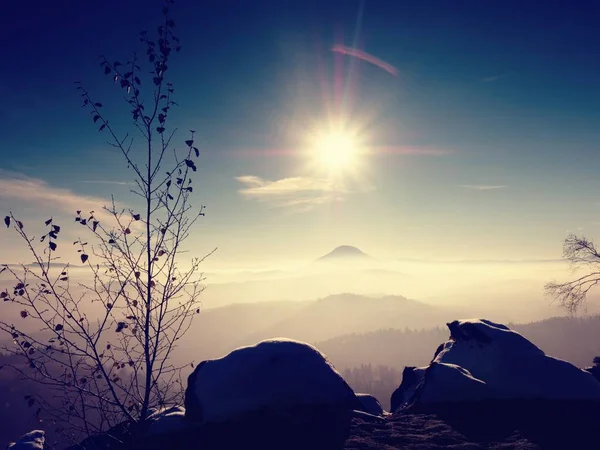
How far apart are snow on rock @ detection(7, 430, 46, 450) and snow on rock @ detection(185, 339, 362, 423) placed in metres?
6.28

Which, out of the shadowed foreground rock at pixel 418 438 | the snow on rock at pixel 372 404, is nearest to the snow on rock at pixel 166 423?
the shadowed foreground rock at pixel 418 438

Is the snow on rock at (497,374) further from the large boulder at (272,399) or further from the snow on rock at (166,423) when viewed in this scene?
the snow on rock at (166,423)

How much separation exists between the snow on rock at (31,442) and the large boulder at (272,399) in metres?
6.32

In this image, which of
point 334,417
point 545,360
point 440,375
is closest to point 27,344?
point 334,417

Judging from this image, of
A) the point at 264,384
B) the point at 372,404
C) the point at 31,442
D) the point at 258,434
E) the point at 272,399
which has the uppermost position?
the point at 264,384

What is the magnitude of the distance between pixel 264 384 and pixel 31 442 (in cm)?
938

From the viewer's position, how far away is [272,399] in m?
11.5

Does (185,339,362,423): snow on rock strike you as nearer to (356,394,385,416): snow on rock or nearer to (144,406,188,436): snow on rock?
(144,406,188,436): snow on rock

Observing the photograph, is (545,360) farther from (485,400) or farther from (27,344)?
(27,344)

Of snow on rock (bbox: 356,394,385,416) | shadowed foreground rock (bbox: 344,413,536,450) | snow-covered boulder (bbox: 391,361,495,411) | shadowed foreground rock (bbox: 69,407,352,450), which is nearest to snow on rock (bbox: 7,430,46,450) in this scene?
shadowed foreground rock (bbox: 69,407,352,450)

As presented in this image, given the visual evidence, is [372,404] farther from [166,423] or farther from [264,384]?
[166,423]

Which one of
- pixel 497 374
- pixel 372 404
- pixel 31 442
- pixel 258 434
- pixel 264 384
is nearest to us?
pixel 258 434

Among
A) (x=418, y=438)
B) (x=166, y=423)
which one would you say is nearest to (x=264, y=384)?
(x=166, y=423)

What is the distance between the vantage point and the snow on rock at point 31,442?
12983 mm
